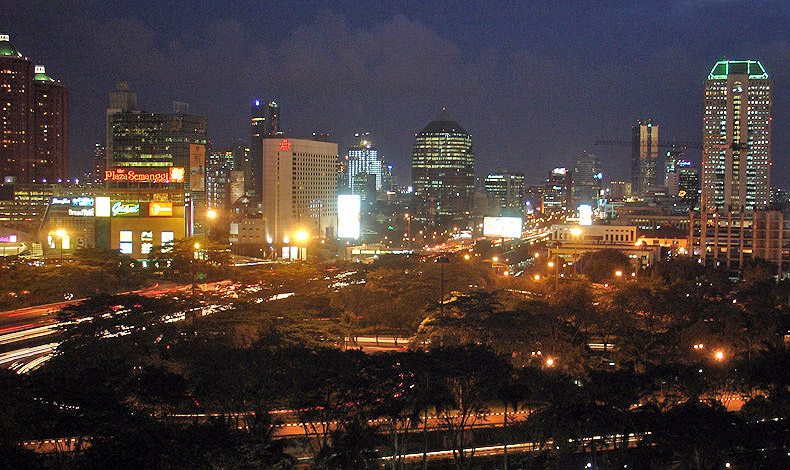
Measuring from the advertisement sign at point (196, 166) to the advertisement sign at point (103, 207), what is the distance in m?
30.6

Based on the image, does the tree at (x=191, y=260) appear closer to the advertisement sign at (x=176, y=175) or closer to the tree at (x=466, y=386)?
the advertisement sign at (x=176, y=175)

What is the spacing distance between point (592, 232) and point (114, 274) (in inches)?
1741

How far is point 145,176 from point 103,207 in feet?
13.3

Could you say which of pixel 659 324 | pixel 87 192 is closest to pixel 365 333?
pixel 659 324

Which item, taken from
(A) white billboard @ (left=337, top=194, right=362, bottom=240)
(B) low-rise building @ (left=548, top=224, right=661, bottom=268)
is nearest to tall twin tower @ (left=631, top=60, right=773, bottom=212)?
(B) low-rise building @ (left=548, top=224, right=661, bottom=268)

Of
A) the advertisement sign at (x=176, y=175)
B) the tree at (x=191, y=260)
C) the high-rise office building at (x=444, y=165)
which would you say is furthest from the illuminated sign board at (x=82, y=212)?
the high-rise office building at (x=444, y=165)

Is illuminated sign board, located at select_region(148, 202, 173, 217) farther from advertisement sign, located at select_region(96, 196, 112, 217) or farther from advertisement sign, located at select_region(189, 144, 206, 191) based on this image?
advertisement sign, located at select_region(189, 144, 206, 191)

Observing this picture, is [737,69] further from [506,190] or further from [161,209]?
[161,209]

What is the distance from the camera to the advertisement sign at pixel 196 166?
9156 cm

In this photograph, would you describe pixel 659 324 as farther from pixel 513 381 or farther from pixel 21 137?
pixel 21 137

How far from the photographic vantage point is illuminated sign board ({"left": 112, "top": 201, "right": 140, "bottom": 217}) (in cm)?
5838

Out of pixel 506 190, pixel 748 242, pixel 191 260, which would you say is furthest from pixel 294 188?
pixel 506 190

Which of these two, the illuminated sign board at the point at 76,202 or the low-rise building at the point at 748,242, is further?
the illuminated sign board at the point at 76,202

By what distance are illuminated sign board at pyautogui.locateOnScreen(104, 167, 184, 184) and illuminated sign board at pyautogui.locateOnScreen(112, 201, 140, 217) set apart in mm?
2813
